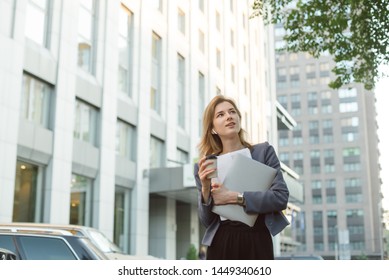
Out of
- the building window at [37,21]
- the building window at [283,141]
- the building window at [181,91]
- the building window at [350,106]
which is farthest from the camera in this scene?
the building window at [283,141]

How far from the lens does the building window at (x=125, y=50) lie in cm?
1859

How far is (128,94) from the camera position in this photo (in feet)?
62.5

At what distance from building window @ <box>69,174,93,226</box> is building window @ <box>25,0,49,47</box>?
395 centimetres

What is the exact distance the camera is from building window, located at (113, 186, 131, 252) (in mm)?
17859

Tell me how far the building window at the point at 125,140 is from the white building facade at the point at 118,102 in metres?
0.05

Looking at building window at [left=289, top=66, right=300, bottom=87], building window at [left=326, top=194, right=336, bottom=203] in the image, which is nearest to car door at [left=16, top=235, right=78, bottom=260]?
building window at [left=289, top=66, right=300, bottom=87]

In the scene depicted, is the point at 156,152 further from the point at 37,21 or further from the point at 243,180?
the point at 243,180

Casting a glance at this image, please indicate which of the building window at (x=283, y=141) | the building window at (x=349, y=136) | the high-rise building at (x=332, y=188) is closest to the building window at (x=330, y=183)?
the high-rise building at (x=332, y=188)

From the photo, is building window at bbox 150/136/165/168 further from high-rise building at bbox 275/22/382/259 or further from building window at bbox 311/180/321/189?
building window at bbox 311/180/321/189

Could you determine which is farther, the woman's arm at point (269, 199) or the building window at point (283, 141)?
the building window at point (283, 141)

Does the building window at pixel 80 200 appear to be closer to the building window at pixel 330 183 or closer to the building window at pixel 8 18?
the building window at pixel 8 18

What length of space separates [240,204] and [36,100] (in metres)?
13.3

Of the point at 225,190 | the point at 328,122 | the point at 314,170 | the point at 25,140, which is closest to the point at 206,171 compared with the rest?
the point at 225,190

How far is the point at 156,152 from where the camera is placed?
20891 millimetres
